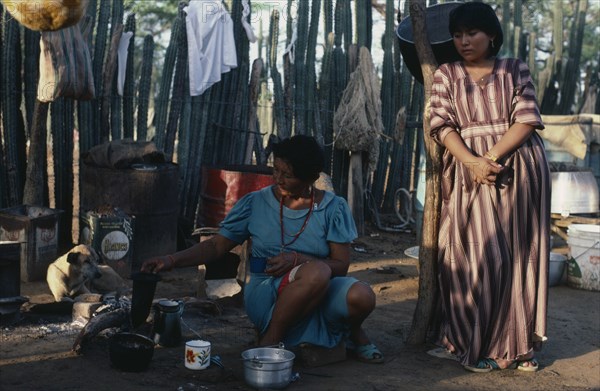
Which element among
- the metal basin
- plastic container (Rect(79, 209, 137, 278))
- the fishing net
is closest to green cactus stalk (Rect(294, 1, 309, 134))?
the fishing net

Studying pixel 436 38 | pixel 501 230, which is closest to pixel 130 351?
pixel 501 230

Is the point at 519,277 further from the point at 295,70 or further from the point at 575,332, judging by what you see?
the point at 295,70

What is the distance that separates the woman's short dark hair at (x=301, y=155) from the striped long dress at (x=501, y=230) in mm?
892

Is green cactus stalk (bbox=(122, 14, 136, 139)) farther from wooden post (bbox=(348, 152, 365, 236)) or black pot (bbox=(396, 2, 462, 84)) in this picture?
black pot (bbox=(396, 2, 462, 84))

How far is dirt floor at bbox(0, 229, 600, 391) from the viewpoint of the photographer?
3.95 metres

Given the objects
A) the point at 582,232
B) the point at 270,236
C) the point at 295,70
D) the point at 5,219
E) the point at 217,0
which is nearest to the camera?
the point at 270,236

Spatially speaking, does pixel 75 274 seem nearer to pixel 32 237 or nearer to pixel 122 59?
pixel 32 237

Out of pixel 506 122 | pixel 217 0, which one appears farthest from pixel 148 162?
pixel 506 122

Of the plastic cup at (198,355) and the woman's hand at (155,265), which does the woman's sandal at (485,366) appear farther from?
the woman's hand at (155,265)

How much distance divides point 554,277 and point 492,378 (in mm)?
3256

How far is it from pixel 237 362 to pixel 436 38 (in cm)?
243

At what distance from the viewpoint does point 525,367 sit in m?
4.61

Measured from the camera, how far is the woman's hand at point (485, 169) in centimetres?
441

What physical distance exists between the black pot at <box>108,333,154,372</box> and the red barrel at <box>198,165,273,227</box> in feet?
11.0
